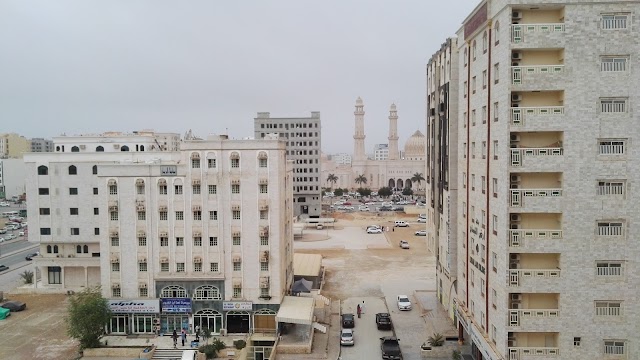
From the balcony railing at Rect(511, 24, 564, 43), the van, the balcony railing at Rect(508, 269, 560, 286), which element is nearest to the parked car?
the van

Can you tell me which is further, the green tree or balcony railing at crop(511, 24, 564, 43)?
the green tree

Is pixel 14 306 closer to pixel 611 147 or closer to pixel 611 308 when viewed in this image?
pixel 611 308

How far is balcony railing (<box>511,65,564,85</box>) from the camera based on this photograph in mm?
26609

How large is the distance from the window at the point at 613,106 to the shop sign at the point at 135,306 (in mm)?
33527

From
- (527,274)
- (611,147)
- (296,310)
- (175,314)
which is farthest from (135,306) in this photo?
(611,147)

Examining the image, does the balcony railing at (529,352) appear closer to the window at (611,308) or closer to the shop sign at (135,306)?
the window at (611,308)

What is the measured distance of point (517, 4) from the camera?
26.6m

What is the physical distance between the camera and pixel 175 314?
4122 cm

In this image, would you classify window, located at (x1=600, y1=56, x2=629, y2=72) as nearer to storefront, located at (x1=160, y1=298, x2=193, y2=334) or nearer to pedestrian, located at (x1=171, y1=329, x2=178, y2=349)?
storefront, located at (x1=160, y1=298, x2=193, y2=334)

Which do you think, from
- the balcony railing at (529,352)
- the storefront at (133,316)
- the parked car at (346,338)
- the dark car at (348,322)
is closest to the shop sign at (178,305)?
the storefront at (133,316)

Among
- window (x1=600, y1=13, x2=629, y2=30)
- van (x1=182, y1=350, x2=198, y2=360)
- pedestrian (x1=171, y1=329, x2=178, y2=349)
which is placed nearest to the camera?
window (x1=600, y1=13, x2=629, y2=30)

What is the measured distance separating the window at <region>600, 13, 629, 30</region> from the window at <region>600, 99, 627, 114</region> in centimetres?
361

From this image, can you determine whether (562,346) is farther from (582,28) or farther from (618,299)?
(582,28)

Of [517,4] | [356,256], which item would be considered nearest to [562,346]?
[517,4]
